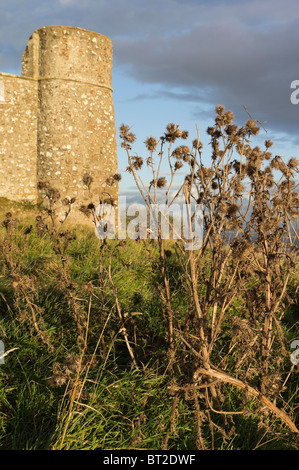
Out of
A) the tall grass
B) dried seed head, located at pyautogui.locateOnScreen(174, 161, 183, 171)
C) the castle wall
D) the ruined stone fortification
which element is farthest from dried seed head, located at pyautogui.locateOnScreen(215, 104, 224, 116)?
the castle wall

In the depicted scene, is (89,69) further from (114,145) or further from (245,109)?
(245,109)

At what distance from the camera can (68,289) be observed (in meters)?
3.27

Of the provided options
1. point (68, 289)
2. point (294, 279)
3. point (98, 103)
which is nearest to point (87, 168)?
point (98, 103)

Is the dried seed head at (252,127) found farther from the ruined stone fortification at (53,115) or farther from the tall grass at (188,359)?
the ruined stone fortification at (53,115)

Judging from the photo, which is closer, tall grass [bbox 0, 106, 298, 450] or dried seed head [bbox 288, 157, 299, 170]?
tall grass [bbox 0, 106, 298, 450]

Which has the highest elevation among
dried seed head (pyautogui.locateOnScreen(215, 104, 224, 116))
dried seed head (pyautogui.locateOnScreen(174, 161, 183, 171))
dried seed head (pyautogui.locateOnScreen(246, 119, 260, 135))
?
dried seed head (pyautogui.locateOnScreen(215, 104, 224, 116))

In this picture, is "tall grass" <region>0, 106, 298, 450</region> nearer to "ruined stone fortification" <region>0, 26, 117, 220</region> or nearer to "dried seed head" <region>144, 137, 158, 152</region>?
"dried seed head" <region>144, 137, 158, 152</region>

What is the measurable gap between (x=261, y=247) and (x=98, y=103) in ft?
31.7

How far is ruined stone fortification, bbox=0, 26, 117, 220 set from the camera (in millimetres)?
11375

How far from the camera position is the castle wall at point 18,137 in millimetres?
11359

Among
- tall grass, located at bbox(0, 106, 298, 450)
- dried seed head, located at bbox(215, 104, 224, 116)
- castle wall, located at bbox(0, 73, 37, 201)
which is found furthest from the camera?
castle wall, located at bbox(0, 73, 37, 201)

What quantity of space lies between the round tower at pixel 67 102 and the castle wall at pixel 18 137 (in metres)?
0.20

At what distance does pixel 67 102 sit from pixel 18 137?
5.02 ft

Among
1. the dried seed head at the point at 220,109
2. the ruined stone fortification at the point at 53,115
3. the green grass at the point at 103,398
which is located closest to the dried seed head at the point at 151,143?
the dried seed head at the point at 220,109
